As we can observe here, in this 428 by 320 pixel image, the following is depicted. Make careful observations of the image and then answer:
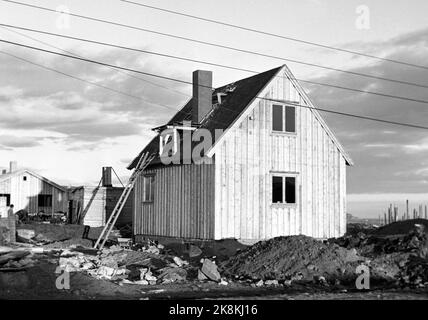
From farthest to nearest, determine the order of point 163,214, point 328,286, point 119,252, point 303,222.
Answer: point 163,214, point 303,222, point 119,252, point 328,286

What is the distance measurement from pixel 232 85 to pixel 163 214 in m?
7.75

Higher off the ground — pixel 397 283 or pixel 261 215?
pixel 261 215

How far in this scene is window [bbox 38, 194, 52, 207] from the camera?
57.4 meters

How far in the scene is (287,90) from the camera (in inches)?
1210

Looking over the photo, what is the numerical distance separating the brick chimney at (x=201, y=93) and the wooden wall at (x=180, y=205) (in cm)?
324

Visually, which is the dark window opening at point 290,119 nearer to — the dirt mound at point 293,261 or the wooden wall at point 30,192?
the dirt mound at point 293,261

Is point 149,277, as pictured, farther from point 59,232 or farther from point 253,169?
point 59,232

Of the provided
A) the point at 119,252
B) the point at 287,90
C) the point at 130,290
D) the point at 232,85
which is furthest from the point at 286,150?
the point at 130,290

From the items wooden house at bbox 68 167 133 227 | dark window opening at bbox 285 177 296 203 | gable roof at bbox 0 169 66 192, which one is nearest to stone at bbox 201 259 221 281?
dark window opening at bbox 285 177 296 203

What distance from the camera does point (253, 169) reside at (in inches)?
1159

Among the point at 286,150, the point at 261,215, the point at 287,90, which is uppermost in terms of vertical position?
the point at 287,90

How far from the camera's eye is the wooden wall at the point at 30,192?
55884 mm
